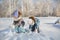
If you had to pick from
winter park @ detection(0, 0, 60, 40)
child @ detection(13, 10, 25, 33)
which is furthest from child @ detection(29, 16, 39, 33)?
child @ detection(13, 10, 25, 33)

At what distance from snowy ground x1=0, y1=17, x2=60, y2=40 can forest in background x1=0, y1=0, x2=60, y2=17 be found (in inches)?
3.0

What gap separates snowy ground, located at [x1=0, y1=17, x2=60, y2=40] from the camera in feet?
5.52

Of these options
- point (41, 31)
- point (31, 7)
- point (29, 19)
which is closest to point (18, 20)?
point (29, 19)

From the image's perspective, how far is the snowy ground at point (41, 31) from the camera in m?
1.68

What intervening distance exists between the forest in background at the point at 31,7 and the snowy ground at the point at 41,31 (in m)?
0.08

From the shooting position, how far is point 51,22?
1.74 metres

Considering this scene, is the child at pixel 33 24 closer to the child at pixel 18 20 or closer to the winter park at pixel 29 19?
the winter park at pixel 29 19

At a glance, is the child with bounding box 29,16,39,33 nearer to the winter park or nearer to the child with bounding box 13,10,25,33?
the winter park

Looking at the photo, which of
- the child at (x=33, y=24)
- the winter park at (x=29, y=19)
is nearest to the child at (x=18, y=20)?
the winter park at (x=29, y=19)

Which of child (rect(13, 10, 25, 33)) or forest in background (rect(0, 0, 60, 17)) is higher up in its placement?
forest in background (rect(0, 0, 60, 17))

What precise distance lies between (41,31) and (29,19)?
25 centimetres

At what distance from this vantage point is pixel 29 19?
67.9 inches

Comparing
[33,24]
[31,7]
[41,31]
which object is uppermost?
[31,7]

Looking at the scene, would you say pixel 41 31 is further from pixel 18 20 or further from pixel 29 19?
pixel 18 20
